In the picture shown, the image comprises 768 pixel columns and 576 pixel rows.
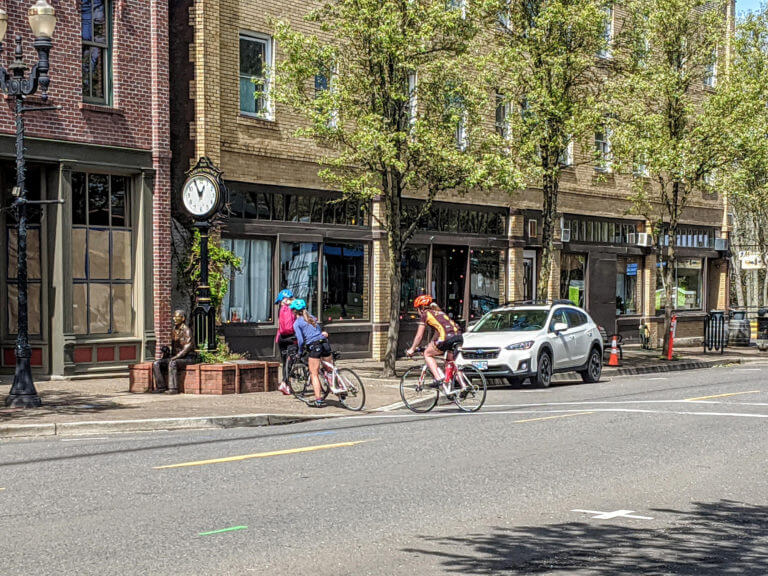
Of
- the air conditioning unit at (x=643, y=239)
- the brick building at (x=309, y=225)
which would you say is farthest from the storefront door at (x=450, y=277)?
the air conditioning unit at (x=643, y=239)

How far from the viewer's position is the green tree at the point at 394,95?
829 inches

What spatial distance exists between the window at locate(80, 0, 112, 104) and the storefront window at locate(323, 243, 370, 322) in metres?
6.85

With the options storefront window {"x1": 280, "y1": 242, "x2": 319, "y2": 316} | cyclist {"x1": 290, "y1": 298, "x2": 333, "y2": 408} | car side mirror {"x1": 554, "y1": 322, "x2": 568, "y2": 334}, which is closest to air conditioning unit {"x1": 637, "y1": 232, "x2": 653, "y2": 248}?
storefront window {"x1": 280, "y1": 242, "x2": 319, "y2": 316}

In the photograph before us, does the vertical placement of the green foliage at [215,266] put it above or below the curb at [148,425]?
above

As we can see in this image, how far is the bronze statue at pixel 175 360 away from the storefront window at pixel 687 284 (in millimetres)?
24605

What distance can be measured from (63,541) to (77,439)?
6216 millimetres

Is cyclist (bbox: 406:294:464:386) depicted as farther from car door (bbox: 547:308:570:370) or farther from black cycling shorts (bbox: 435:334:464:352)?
car door (bbox: 547:308:570:370)

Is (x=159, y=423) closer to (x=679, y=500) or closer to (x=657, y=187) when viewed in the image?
(x=679, y=500)

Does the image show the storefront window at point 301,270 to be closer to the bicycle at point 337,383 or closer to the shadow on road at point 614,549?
the bicycle at point 337,383

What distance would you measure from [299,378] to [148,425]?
3628 mm

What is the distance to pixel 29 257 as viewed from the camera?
20.8 m

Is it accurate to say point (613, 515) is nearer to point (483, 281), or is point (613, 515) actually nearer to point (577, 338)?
point (577, 338)

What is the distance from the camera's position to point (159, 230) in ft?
72.7

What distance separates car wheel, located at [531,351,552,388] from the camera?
21.5m
